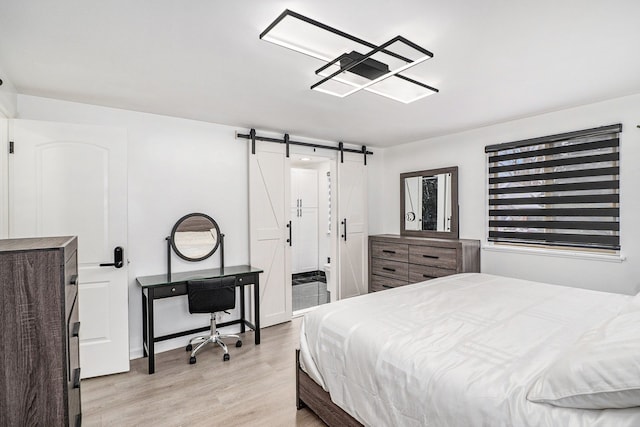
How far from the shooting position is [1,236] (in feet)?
8.40

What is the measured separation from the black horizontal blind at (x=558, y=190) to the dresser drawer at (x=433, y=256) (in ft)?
1.95

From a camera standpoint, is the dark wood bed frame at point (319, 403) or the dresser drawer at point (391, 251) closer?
the dark wood bed frame at point (319, 403)

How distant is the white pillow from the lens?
1.08 m

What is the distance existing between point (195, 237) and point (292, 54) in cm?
236

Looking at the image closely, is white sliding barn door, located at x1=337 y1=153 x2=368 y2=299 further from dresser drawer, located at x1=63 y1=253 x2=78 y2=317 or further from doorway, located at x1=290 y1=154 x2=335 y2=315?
dresser drawer, located at x1=63 y1=253 x2=78 y2=317

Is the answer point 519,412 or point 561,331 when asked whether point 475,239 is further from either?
point 519,412

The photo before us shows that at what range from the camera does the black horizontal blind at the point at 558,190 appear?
125 inches

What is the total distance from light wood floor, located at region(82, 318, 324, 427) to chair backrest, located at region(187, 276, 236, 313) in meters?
0.51

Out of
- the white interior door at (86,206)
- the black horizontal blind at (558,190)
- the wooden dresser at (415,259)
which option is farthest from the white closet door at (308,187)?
the white interior door at (86,206)

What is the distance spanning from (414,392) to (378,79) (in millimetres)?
1895

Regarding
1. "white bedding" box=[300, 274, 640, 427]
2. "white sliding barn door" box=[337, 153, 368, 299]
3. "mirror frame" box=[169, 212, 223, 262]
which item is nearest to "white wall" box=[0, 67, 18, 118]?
"mirror frame" box=[169, 212, 223, 262]

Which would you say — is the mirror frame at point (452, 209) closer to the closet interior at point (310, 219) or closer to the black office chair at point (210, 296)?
the closet interior at point (310, 219)

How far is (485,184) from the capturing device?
4.14 metres

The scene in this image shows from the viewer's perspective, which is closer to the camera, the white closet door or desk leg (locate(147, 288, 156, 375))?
desk leg (locate(147, 288, 156, 375))
